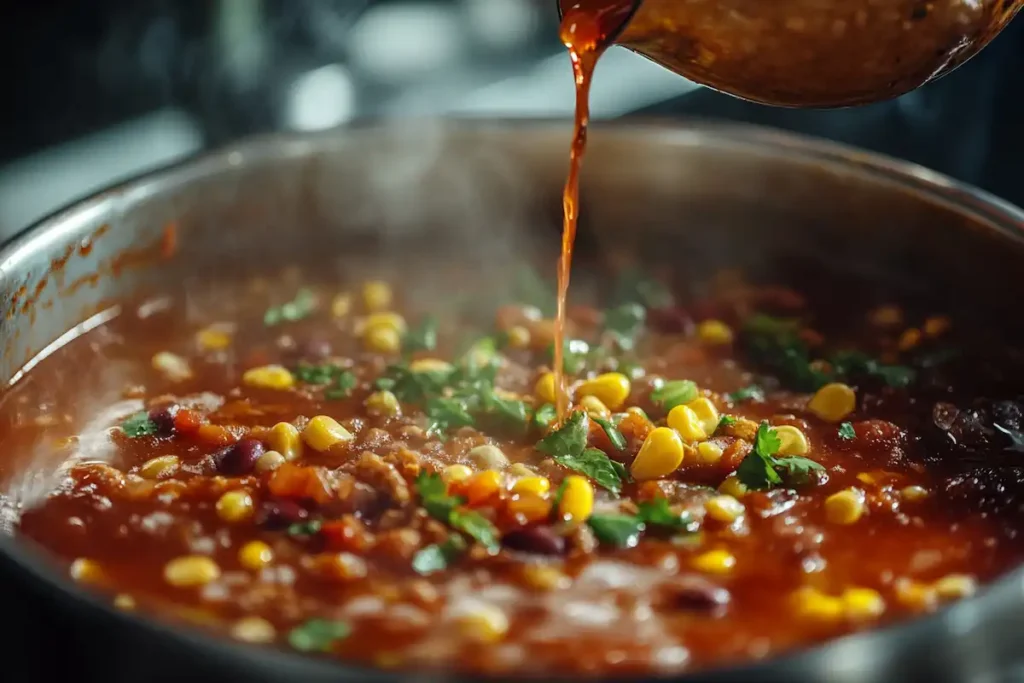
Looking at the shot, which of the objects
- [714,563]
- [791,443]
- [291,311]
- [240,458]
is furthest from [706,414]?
[291,311]

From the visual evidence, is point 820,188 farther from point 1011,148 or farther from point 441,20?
point 441,20

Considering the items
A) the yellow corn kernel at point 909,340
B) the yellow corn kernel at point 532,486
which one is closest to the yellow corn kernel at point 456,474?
the yellow corn kernel at point 532,486

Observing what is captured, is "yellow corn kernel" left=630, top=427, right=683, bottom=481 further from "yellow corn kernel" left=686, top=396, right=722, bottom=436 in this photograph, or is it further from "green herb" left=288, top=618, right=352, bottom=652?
"green herb" left=288, top=618, right=352, bottom=652

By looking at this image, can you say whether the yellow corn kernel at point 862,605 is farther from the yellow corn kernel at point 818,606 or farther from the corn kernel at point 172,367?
the corn kernel at point 172,367

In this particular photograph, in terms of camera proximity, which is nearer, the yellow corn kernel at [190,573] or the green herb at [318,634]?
the green herb at [318,634]

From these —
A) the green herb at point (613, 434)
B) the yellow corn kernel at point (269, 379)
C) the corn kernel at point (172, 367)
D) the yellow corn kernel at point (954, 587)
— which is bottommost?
the yellow corn kernel at point (954, 587)

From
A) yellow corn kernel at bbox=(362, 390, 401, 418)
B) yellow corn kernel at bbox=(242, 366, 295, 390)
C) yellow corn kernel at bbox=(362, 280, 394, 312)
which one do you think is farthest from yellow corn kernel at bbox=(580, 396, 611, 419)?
yellow corn kernel at bbox=(362, 280, 394, 312)

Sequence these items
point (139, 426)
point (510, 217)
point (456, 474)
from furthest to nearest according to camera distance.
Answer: point (510, 217)
point (139, 426)
point (456, 474)

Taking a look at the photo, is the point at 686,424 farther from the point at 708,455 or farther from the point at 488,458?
the point at 488,458
